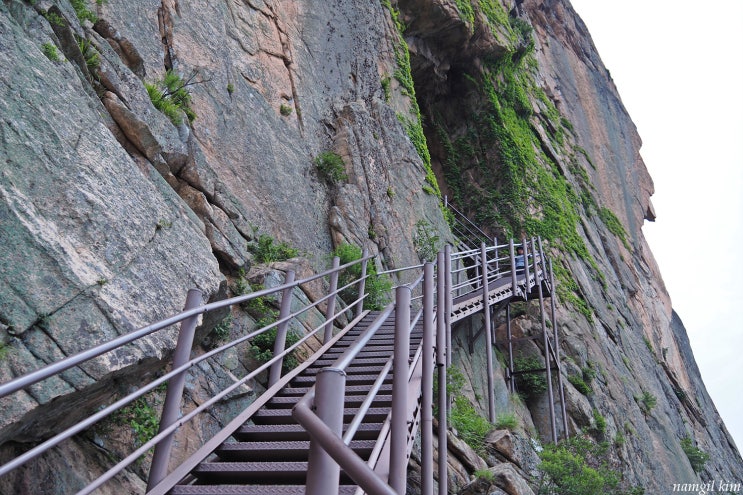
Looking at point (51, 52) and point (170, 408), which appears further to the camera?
point (51, 52)

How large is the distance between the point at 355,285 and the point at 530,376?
7.21m

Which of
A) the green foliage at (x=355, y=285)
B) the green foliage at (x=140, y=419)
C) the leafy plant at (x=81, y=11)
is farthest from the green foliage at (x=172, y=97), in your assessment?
the green foliage at (x=140, y=419)

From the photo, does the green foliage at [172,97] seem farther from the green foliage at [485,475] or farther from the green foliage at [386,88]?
the green foliage at [386,88]

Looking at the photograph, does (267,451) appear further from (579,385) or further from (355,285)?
(579,385)

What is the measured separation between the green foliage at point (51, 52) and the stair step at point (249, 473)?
384 cm

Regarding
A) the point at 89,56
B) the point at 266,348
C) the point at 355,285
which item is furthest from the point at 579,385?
the point at 89,56

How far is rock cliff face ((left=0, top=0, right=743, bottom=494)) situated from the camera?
4.13 meters

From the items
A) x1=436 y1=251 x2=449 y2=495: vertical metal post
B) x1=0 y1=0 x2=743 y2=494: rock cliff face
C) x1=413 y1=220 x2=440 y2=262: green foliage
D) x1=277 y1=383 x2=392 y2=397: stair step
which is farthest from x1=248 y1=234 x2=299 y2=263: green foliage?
x1=413 y1=220 x2=440 y2=262: green foliage

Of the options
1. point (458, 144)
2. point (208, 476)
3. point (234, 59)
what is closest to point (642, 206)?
point (458, 144)

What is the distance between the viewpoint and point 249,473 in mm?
3619

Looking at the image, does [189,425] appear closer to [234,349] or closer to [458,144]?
[234,349]

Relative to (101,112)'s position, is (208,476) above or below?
below

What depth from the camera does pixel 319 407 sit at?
5.59 feet

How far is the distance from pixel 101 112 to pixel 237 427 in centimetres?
380
